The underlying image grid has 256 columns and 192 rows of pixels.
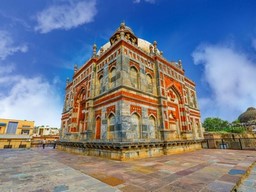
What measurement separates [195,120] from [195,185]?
64.9 ft

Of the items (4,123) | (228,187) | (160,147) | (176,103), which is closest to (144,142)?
(160,147)

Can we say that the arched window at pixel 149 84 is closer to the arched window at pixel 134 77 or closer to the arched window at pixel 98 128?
the arched window at pixel 134 77

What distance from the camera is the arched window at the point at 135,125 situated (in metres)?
10.9

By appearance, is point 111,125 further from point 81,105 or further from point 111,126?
point 81,105

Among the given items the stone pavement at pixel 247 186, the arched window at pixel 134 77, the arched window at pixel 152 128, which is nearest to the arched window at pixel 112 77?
the arched window at pixel 134 77

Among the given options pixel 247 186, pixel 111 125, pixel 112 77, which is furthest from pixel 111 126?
pixel 247 186

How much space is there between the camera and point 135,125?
11.3 metres

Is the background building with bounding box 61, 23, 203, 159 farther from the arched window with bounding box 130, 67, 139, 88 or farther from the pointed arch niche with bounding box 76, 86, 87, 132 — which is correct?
the pointed arch niche with bounding box 76, 86, 87, 132

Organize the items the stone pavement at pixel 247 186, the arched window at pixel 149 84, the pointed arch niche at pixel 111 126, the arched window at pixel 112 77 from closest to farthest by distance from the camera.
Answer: the stone pavement at pixel 247 186 → the pointed arch niche at pixel 111 126 → the arched window at pixel 112 77 → the arched window at pixel 149 84

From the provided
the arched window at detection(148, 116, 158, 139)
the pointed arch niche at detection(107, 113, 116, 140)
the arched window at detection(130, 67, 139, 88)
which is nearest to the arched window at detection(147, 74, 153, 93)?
the arched window at detection(130, 67, 139, 88)

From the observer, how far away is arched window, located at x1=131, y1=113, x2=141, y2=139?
35.9 feet

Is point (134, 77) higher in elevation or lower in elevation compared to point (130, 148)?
higher

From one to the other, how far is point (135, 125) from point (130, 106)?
1676 millimetres

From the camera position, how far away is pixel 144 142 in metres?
10.5
